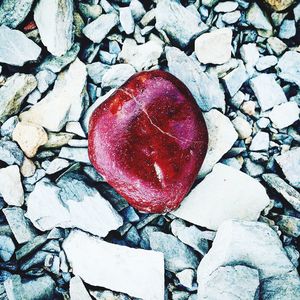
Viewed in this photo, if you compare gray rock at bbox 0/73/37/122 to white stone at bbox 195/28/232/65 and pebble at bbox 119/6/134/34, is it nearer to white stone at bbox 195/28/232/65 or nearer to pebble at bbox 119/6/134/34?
pebble at bbox 119/6/134/34

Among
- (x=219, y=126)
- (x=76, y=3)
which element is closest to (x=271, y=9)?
(x=219, y=126)

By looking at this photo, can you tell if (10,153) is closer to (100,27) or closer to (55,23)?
(55,23)

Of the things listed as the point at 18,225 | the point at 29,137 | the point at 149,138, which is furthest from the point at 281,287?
the point at 29,137

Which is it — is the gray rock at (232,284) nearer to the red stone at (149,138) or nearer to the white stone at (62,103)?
the red stone at (149,138)

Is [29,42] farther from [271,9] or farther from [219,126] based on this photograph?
[271,9]

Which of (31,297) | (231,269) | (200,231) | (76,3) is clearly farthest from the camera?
(76,3)
